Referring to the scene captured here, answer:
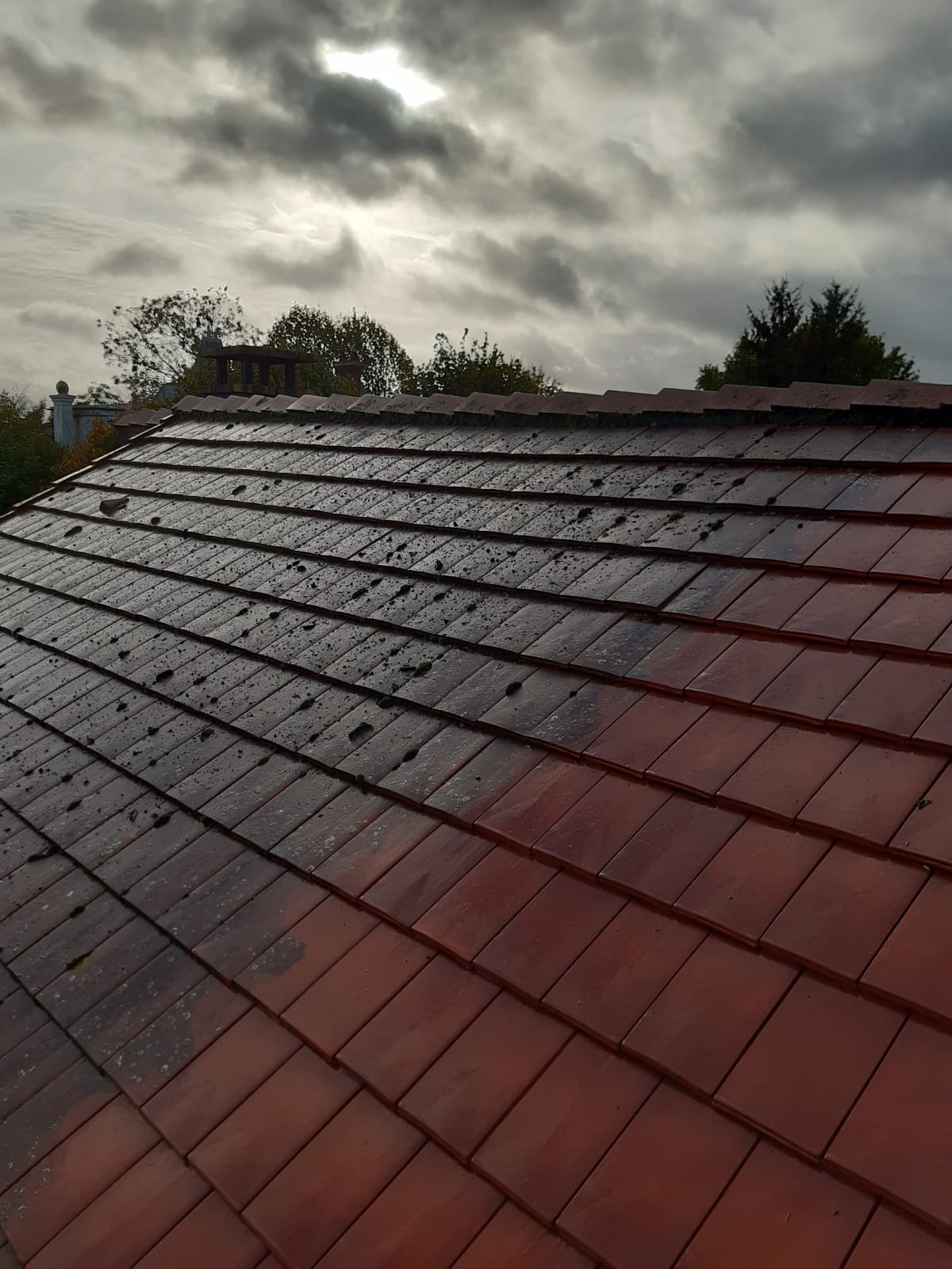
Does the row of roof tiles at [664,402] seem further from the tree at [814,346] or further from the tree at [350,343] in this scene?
the tree at [350,343]

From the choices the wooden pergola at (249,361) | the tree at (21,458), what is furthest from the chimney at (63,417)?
the wooden pergola at (249,361)

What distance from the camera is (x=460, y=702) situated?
351 cm

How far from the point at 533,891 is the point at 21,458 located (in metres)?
34.4

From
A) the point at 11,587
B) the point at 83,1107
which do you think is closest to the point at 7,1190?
the point at 83,1107

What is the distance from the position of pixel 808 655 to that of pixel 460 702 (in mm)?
1299

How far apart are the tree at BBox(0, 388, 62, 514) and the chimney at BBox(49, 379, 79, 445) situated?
287 inches

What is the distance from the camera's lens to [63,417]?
4316cm

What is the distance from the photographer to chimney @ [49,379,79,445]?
43000mm

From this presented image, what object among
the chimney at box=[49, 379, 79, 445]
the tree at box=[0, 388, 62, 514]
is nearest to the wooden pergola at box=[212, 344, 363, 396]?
the tree at box=[0, 388, 62, 514]

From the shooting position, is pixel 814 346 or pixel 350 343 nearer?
pixel 814 346

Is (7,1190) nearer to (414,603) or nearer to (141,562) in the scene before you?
(414,603)

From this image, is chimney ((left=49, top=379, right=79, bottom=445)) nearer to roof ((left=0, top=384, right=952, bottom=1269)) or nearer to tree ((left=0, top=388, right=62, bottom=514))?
tree ((left=0, top=388, right=62, bottom=514))

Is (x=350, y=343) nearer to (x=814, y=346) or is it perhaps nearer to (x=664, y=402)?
(x=814, y=346)

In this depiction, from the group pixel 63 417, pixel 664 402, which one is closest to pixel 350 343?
pixel 63 417
